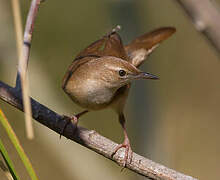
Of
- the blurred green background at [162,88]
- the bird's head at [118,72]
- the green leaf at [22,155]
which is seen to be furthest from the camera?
the blurred green background at [162,88]

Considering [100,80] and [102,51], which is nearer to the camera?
[100,80]

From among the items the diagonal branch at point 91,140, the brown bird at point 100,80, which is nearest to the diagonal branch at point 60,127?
the diagonal branch at point 91,140

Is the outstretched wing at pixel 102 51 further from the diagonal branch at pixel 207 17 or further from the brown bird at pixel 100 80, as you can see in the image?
the diagonal branch at pixel 207 17

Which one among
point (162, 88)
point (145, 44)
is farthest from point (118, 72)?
point (162, 88)

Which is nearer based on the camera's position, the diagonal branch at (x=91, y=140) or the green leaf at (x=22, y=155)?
the green leaf at (x=22, y=155)

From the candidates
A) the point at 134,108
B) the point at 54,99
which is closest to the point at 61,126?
the point at 54,99

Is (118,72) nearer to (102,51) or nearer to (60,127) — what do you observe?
(102,51)

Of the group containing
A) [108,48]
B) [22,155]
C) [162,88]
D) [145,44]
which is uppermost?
[22,155]

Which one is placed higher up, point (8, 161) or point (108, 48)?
point (8, 161)
